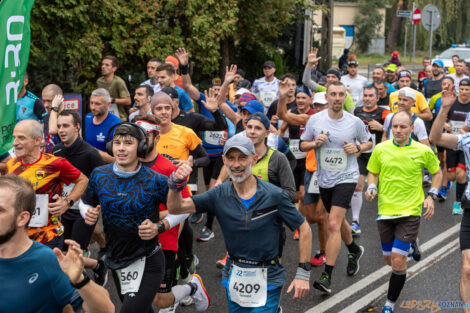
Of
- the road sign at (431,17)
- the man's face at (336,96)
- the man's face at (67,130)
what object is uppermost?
the road sign at (431,17)

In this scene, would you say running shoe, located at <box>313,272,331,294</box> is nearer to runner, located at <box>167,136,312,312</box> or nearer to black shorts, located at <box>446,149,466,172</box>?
runner, located at <box>167,136,312,312</box>

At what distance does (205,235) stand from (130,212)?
3.97 meters

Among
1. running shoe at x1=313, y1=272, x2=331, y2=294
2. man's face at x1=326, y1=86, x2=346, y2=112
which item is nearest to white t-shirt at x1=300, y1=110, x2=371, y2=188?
man's face at x1=326, y1=86, x2=346, y2=112

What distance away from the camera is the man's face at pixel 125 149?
4.64 metres

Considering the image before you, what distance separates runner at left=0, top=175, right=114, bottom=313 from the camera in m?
3.07

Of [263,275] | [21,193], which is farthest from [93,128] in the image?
[21,193]

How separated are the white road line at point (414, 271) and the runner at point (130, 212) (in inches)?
88.9

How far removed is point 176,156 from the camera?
6473 millimetres

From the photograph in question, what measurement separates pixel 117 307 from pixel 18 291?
3.24m

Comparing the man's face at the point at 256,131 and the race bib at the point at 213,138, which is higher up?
the man's face at the point at 256,131

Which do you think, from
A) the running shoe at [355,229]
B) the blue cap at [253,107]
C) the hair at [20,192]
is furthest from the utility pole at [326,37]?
the hair at [20,192]

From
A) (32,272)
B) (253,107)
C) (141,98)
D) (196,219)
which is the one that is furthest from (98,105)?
(32,272)

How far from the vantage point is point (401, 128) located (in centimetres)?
634

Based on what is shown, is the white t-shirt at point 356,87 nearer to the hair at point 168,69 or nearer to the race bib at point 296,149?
the race bib at point 296,149
